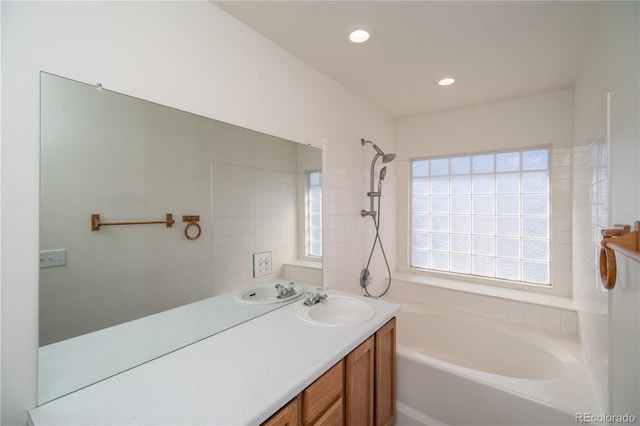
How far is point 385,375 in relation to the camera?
1644 mm

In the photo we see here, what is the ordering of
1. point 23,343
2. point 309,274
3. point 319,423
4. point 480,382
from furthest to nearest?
point 309,274 < point 480,382 < point 319,423 < point 23,343

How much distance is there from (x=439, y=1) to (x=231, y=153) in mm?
1323

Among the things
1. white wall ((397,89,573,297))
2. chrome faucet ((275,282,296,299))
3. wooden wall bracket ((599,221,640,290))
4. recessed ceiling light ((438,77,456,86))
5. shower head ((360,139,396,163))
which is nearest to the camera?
wooden wall bracket ((599,221,640,290))

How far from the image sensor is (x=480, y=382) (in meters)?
1.65

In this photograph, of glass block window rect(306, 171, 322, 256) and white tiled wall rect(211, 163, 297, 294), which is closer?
white tiled wall rect(211, 163, 297, 294)

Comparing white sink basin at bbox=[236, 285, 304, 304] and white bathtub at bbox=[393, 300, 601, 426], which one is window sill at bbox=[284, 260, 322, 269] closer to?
white sink basin at bbox=[236, 285, 304, 304]

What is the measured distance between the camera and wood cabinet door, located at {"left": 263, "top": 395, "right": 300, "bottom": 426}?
89 cm

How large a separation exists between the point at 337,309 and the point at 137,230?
4.20 ft

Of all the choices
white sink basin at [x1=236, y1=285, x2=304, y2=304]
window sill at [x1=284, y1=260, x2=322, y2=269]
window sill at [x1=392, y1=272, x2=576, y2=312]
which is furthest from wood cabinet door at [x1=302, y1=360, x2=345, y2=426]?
window sill at [x1=392, y1=272, x2=576, y2=312]

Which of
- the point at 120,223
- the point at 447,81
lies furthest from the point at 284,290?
the point at 447,81

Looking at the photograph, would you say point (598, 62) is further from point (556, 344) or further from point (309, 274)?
point (309, 274)

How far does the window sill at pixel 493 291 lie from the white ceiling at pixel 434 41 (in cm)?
184

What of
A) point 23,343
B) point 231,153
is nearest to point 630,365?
point 231,153

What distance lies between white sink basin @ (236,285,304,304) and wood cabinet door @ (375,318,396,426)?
0.63 metres
